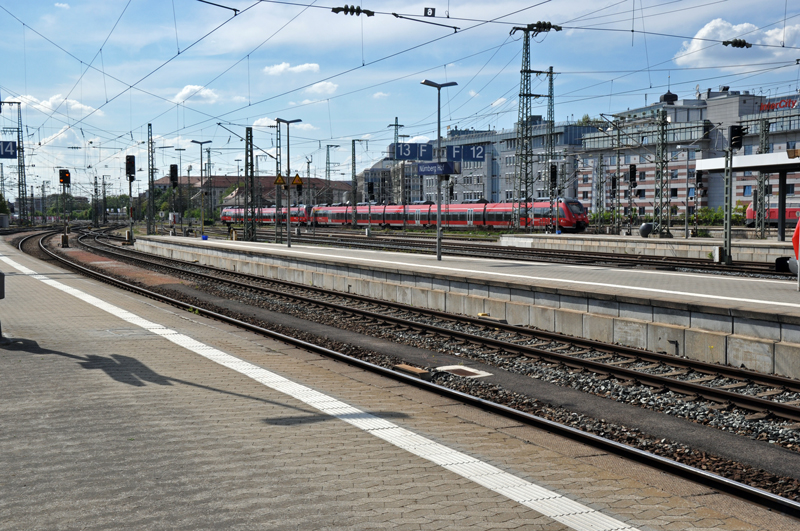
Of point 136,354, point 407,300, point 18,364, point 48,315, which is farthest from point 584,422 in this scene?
point 48,315

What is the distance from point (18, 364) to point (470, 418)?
6.34 meters

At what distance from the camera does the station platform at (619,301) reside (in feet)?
34.9

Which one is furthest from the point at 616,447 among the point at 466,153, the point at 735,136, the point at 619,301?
the point at 466,153

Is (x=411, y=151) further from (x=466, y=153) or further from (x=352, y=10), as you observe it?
(x=352, y=10)

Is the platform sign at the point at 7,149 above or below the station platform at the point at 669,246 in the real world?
above

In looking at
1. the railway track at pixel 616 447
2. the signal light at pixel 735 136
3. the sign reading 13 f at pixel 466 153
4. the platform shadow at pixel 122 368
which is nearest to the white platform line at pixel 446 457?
the platform shadow at pixel 122 368

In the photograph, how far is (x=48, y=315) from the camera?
49.9ft

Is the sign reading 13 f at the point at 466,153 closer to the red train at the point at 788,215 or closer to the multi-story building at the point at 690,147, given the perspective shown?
the red train at the point at 788,215

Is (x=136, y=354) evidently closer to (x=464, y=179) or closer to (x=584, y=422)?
(x=584, y=422)

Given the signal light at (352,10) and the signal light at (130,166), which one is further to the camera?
the signal light at (130,166)

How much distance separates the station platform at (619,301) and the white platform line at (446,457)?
6.12 meters

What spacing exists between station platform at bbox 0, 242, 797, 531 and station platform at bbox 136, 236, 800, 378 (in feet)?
15.8

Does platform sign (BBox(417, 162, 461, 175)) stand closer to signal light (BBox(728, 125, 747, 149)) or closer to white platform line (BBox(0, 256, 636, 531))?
signal light (BBox(728, 125, 747, 149))

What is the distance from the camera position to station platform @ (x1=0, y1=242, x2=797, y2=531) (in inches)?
195
